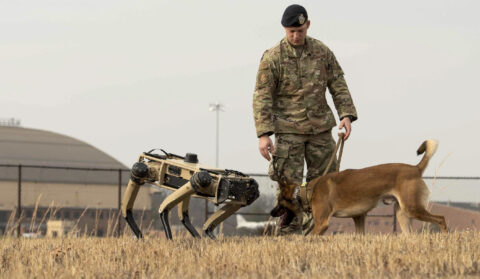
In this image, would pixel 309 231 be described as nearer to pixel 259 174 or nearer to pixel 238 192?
pixel 238 192

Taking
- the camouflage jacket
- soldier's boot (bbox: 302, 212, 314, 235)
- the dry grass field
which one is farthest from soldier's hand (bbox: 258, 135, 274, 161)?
soldier's boot (bbox: 302, 212, 314, 235)

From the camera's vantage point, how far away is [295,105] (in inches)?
332

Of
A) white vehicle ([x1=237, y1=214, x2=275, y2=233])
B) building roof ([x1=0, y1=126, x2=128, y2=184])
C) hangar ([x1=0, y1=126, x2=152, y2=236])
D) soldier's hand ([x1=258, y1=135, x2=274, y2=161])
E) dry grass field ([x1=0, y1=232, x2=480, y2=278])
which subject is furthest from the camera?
building roof ([x1=0, y1=126, x2=128, y2=184])

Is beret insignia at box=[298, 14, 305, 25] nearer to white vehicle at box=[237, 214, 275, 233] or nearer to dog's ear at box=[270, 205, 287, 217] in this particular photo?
dog's ear at box=[270, 205, 287, 217]

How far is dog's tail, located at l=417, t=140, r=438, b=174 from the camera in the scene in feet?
27.5

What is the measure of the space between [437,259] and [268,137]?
3.01 meters

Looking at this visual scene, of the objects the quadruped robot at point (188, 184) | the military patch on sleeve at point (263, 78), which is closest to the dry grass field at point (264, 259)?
the quadruped robot at point (188, 184)

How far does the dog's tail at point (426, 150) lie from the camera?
837 cm

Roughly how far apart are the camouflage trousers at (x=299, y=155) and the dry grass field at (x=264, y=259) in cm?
100

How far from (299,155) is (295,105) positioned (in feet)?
1.73

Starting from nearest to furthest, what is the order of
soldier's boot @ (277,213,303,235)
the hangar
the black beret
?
the black beret
soldier's boot @ (277,213,303,235)
the hangar

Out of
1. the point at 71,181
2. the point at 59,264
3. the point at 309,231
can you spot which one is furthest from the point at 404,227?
the point at 71,181

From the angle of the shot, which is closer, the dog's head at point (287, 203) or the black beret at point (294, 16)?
the black beret at point (294, 16)

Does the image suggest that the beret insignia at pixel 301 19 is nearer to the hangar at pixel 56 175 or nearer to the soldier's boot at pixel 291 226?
the soldier's boot at pixel 291 226
